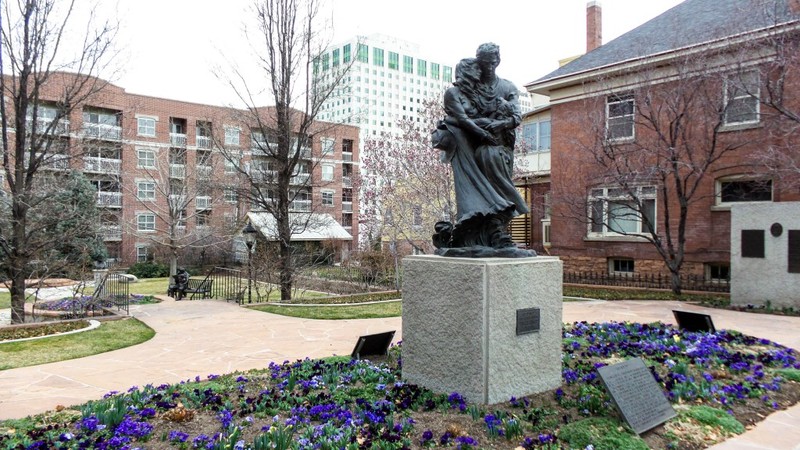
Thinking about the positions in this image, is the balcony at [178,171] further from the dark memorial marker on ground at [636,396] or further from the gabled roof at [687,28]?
the dark memorial marker on ground at [636,396]

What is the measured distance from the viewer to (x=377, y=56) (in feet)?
357

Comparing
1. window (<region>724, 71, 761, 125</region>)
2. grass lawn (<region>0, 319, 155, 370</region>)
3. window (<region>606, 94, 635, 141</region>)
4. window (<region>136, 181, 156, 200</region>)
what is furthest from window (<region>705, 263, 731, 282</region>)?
window (<region>136, 181, 156, 200</region>)

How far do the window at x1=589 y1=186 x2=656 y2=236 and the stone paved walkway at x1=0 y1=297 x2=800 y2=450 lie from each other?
5.23 m

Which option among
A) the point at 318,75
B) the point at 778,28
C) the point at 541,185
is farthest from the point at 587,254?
the point at 318,75

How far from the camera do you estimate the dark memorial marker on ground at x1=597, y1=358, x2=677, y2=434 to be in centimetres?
416

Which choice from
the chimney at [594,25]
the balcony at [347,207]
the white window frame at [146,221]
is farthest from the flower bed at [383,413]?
the balcony at [347,207]

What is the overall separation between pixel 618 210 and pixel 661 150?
15.0 ft

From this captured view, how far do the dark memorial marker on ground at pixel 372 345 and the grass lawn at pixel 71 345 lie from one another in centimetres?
472

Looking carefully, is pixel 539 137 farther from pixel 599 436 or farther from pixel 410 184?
pixel 599 436

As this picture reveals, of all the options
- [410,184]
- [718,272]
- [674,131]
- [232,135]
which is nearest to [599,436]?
[674,131]

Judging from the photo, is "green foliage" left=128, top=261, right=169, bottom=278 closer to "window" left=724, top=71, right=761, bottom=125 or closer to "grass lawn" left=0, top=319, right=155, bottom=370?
"grass lawn" left=0, top=319, right=155, bottom=370

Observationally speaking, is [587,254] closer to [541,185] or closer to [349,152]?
[541,185]

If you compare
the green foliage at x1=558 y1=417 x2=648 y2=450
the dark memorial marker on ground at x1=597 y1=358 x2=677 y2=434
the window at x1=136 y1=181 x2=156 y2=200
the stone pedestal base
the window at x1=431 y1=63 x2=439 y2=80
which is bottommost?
the green foliage at x1=558 y1=417 x2=648 y2=450

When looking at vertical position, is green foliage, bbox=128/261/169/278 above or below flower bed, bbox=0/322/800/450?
below
